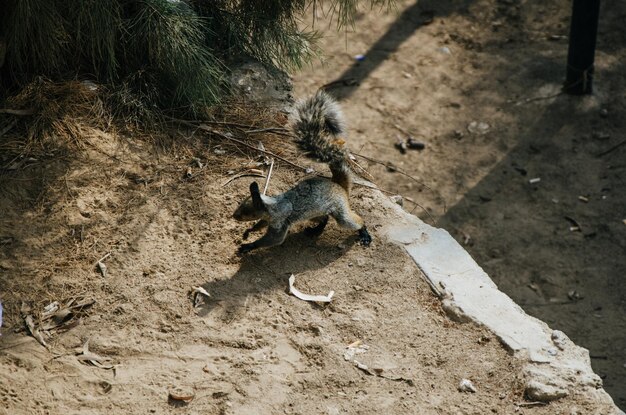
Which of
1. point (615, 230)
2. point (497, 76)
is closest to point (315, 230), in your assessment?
point (615, 230)

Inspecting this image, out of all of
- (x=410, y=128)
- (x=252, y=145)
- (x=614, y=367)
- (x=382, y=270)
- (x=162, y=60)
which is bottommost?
(x=614, y=367)

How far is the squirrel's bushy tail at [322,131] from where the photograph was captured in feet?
16.1

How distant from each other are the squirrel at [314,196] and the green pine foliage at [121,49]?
1.00 m

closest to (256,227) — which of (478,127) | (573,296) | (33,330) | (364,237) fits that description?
(364,237)

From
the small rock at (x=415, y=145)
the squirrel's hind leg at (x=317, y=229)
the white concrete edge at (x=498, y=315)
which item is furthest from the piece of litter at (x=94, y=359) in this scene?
the small rock at (x=415, y=145)

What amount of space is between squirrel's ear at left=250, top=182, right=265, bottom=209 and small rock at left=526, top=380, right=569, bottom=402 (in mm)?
1859

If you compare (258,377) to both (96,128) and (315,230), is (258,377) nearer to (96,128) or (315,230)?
(315,230)

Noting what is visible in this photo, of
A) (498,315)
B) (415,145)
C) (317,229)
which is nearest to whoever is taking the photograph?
(498,315)

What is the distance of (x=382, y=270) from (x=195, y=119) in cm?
193

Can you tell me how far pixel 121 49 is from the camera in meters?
5.73

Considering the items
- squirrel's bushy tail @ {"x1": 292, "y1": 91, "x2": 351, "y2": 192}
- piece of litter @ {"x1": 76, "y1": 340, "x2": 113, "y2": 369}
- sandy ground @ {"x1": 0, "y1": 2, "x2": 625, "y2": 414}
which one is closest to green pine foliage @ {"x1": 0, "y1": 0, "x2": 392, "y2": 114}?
sandy ground @ {"x1": 0, "y1": 2, "x2": 625, "y2": 414}

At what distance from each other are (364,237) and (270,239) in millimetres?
638

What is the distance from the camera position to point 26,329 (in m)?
4.15

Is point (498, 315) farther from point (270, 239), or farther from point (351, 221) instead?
point (270, 239)
